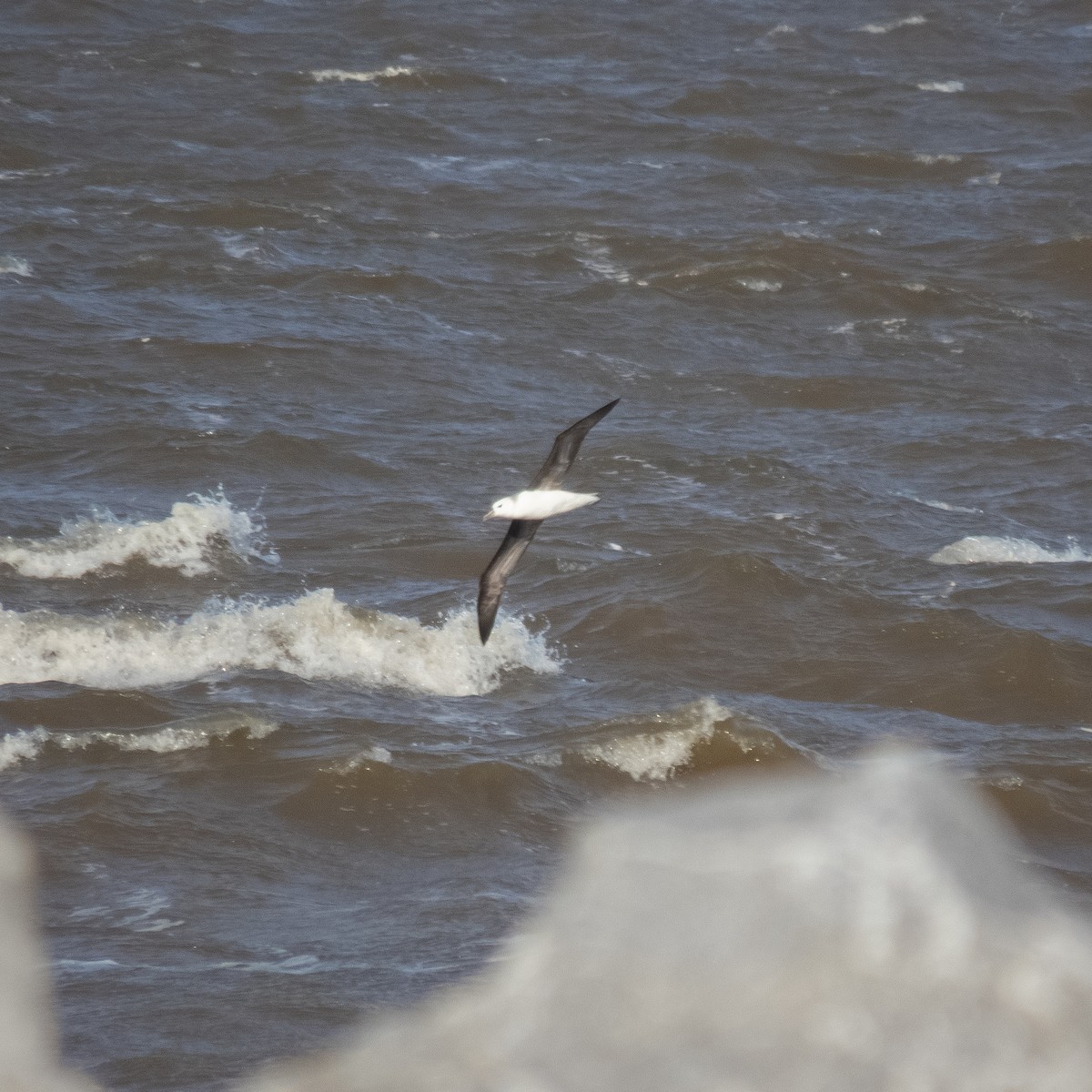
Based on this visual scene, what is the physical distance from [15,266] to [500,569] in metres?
12.5

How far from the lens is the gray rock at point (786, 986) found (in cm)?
445

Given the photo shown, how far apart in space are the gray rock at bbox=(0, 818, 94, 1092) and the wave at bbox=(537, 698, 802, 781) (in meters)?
2.78

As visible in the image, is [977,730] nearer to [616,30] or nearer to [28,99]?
[28,99]

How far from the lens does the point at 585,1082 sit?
441 centimetres

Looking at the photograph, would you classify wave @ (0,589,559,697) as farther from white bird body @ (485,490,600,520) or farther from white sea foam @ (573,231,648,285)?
white sea foam @ (573,231,648,285)

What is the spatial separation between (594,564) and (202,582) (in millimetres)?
2863

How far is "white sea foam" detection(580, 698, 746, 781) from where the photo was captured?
8.99 meters

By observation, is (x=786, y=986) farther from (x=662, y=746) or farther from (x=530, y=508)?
(x=662, y=746)

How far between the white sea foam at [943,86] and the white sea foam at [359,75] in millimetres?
8177

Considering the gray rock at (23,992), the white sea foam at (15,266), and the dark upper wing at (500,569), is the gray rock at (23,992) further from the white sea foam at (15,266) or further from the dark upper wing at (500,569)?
the white sea foam at (15,266)

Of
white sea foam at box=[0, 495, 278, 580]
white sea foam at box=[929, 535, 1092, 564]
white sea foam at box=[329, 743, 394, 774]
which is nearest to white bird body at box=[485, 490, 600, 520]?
white sea foam at box=[329, 743, 394, 774]

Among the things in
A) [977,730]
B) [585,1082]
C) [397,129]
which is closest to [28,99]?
[397,129]

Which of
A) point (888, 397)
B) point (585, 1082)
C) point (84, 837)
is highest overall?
point (585, 1082)

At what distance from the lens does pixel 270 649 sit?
10312 mm
